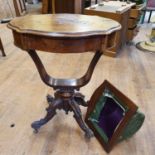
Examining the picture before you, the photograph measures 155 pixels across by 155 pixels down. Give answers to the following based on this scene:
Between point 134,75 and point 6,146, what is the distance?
5.42 feet

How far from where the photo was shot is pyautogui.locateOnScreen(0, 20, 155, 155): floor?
54.6 inches

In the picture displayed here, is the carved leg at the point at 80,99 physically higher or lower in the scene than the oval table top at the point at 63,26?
lower

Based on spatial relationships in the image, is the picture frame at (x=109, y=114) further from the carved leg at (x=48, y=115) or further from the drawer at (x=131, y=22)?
the drawer at (x=131, y=22)

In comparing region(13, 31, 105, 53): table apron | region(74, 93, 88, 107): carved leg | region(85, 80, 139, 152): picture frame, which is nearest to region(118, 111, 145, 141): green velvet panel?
region(85, 80, 139, 152): picture frame

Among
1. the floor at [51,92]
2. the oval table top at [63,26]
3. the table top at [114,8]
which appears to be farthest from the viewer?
the table top at [114,8]

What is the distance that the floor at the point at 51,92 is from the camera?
4.55 ft

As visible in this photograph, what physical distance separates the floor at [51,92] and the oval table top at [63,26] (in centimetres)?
80

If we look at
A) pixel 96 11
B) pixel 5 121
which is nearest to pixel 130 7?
pixel 96 11

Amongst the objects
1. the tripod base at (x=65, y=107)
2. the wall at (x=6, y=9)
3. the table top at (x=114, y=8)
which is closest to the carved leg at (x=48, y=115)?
the tripod base at (x=65, y=107)

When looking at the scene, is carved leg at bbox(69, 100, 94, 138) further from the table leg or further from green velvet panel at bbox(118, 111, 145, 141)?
green velvet panel at bbox(118, 111, 145, 141)

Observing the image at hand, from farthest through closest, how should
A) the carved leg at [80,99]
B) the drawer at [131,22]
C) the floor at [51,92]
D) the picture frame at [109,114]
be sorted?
the drawer at [131,22] → the carved leg at [80,99] → the floor at [51,92] → the picture frame at [109,114]

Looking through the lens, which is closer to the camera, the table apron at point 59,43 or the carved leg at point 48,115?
the table apron at point 59,43

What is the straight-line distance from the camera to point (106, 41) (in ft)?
3.74

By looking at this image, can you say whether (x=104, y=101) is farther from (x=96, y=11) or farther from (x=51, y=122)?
(x=96, y=11)
